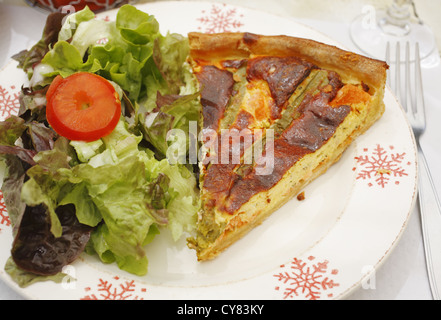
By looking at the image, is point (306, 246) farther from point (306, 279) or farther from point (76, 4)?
point (76, 4)

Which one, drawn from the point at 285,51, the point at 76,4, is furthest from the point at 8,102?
the point at 285,51

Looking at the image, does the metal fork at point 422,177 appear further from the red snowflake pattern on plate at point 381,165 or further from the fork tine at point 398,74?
the red snowflake pattern on plate at point 381,165

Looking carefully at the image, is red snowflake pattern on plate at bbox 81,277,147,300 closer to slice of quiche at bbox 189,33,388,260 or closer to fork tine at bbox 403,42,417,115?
slice of quiche at bbox 189,33,388,260

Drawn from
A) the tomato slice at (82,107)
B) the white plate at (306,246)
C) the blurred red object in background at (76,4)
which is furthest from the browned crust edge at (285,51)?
the blurred red object in background at (76,4)

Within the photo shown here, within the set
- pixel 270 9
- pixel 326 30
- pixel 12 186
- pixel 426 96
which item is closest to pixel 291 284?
pixel 12 186

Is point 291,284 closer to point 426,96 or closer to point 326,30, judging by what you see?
point 426,96
